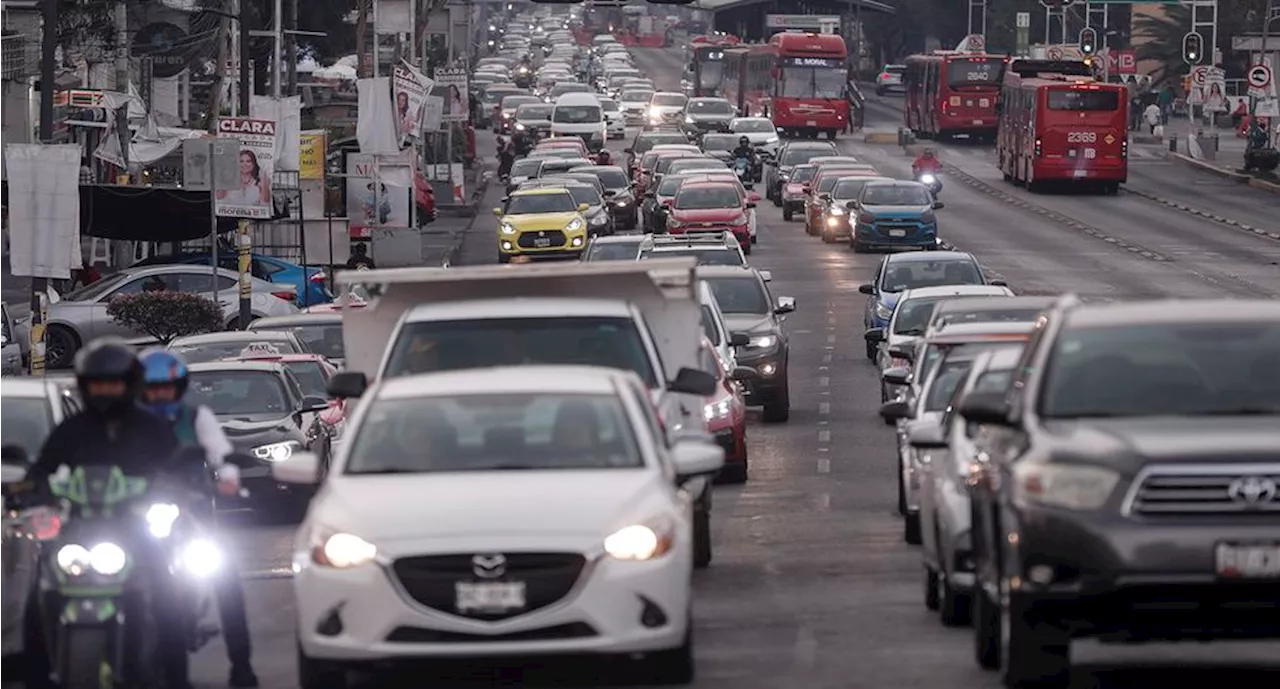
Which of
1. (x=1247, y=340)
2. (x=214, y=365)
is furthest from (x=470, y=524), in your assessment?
(x=214, y=365)

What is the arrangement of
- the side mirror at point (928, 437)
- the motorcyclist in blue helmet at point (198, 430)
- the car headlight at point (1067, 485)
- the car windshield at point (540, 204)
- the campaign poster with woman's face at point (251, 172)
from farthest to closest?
1. the car windshield at point (540, 204)
2. the campaign poster with woman's face at point (251, 172)
3. the side mirror at point (928, 437)
4. the motorcyclist in blue helmet at point (198, 430)
5. the car headlight at point (1067, 485)

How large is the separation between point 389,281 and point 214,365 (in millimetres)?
10183

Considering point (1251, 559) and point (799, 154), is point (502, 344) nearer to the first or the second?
point (1251, 559)

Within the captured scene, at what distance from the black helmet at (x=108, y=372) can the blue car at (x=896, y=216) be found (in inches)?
1806

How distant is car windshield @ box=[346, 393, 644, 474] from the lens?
13.2 metres

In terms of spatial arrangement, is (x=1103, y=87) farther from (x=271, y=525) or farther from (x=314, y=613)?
(x=314, y=613)

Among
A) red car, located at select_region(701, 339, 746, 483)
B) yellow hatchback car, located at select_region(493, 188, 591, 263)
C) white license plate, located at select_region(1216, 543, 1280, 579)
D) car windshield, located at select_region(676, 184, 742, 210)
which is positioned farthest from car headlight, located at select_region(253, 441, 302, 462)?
yellow hatchback car, located at select_region(493, 188, 591, 263)

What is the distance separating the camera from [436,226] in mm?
74000

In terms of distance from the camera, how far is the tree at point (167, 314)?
4206 centimetres

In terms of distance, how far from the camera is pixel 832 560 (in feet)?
63.2

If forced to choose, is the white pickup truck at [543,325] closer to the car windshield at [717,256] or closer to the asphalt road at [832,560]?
the asphalt road at [832,560]

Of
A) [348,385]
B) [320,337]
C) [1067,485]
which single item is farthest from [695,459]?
[320,337]

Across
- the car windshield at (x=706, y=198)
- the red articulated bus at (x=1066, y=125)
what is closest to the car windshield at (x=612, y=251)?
the car windshield at (x=706, y=198)

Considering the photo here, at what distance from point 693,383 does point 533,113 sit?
3234 inches
